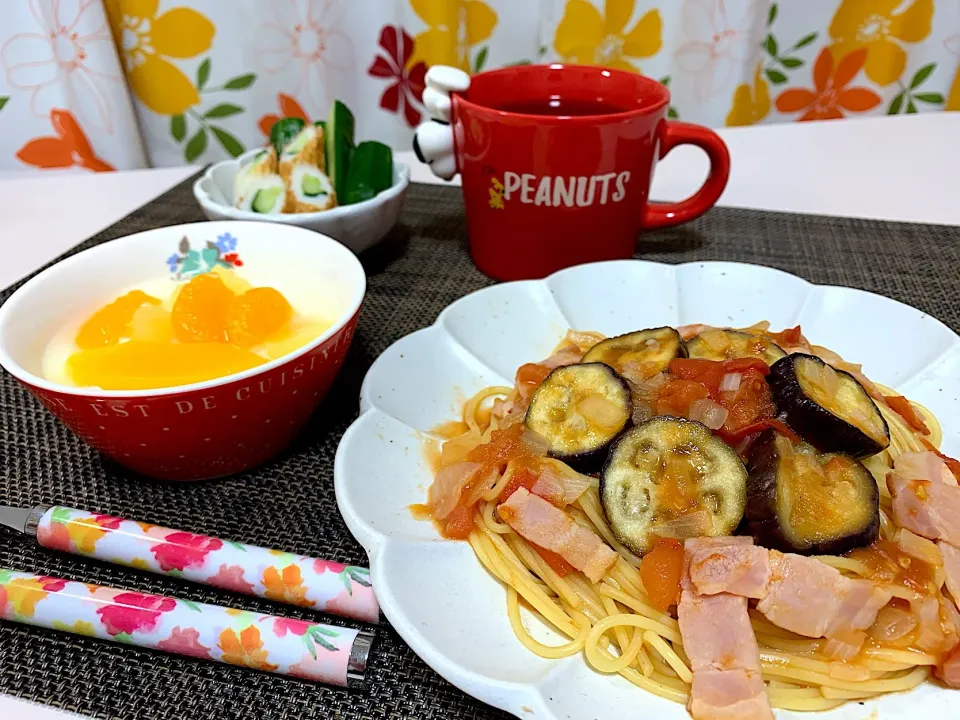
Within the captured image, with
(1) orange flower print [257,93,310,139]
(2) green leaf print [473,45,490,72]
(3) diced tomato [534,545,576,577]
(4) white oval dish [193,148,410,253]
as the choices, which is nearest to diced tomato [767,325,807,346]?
(3) diced tomato [534,545,576,577]

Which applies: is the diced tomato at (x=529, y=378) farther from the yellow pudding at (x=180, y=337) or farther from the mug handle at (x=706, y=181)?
the mug handle at (x=706, y=181)

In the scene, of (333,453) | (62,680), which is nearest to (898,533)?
(333,453)

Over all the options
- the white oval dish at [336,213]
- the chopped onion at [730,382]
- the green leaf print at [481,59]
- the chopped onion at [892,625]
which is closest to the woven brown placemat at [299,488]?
the white oval dish at [336,213]

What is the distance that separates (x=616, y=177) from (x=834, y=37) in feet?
8.95

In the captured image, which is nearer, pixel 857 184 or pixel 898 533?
pixel 898 533

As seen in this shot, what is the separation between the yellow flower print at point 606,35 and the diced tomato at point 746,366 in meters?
2.73

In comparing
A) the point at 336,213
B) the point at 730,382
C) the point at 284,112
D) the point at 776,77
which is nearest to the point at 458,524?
the point at 730,382

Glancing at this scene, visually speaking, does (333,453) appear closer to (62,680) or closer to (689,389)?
(62,680)

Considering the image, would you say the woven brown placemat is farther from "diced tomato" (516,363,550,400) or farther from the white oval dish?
"diced tomato" (516,363,550,400)

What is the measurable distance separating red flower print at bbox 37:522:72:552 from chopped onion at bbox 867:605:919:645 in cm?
138

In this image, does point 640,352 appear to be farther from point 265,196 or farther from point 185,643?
point 265,196

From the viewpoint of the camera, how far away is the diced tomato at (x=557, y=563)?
1340mm

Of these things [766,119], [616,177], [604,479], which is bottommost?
[766,119]

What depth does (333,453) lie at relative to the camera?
163cm
